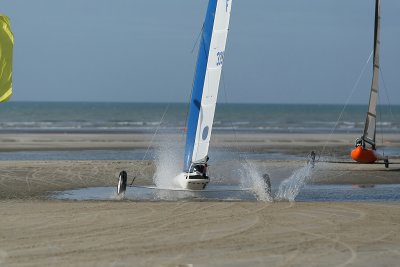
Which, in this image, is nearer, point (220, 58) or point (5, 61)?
point (5, 61)

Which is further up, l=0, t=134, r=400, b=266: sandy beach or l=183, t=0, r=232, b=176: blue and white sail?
l=183, t=0, r=232, b=176: blue and white sail

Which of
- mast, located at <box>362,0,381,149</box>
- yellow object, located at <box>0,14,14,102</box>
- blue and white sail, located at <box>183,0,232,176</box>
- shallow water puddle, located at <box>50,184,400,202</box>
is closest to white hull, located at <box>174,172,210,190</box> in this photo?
shallow water puddle, located at <box>50,184,400,202</box>

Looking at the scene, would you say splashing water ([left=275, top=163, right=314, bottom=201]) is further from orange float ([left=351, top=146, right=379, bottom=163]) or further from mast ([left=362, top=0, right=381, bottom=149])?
mast ([left=362, top=0, right=381, bottom=149])

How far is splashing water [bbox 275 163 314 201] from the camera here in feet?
56.7

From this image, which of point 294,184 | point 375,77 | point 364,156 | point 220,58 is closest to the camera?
point 220,58

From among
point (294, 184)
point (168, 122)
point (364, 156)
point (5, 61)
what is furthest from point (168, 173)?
point (168, 122)

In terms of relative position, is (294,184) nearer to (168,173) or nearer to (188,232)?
(168,173)

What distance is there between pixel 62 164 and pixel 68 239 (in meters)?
13.6

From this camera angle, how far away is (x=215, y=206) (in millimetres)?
15305

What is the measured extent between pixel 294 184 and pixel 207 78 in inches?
145

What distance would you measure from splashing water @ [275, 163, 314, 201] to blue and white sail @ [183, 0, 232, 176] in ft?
6.00

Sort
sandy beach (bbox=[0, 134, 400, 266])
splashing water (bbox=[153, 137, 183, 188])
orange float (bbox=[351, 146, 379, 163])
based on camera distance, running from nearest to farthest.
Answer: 1. sandy beach (bbox=[0, 134, 400, 266])
2. splashing water (bbox=[153, 137, 183, 188])
3. orange float (bbox=[351, 146, 379, 163])

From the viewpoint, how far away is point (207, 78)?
17.4m

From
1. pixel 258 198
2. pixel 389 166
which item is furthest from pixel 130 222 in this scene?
pixel 389 166
